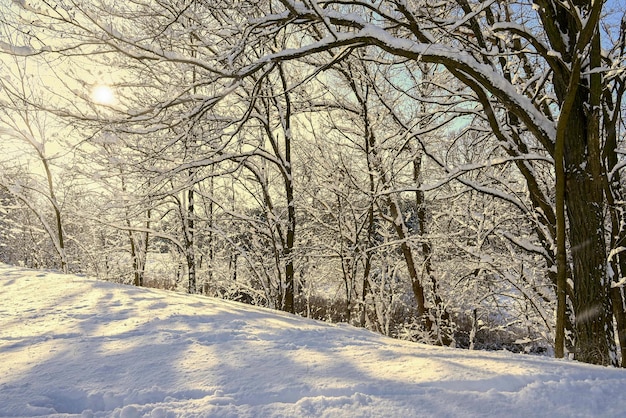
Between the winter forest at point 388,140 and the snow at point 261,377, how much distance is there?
1.56 m

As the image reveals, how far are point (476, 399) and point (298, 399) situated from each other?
0.62m

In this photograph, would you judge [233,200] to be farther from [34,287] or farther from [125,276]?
[34,287]

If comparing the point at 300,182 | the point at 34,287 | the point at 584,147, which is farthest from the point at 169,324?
the point at 300,182

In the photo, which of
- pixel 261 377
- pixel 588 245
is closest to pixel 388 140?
pixel 588 245

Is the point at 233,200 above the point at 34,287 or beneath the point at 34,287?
above

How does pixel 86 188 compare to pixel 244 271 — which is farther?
pixel 244 271

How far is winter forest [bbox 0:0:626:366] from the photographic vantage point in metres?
3.41

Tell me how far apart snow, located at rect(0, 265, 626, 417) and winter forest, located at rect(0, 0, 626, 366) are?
61.3 inches

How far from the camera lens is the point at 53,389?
155cm

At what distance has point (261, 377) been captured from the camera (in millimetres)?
1682

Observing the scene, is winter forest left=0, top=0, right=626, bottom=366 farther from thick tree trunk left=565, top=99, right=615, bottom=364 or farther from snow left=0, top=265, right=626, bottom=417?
snow left=0, top=265, right=626, bottom=417

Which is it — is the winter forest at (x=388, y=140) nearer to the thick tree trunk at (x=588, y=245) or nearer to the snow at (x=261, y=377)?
the thick tree trunk at (x=588, y=245)

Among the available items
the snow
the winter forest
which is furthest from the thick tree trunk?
the snow

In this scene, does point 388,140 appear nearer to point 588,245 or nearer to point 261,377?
point 588,245
